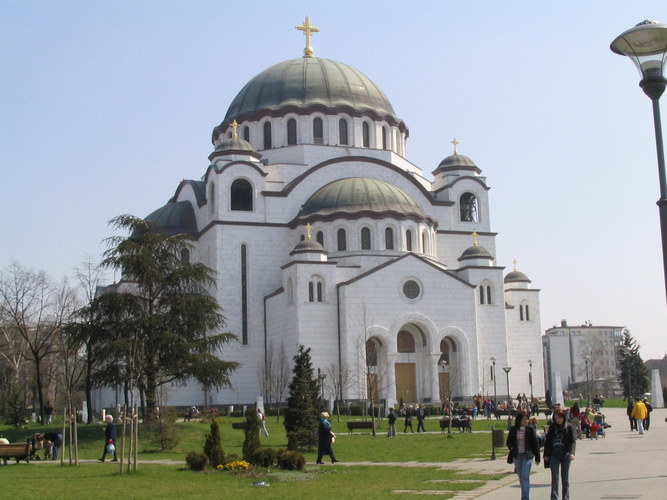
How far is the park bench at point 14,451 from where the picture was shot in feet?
69.2

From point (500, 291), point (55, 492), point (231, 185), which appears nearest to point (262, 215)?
point (231, 185)

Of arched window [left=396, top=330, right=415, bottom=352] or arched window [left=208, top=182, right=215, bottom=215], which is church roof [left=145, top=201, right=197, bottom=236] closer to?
arched window [left=208, top=182, right=215, bottom=215]

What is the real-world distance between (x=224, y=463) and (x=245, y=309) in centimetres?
2922

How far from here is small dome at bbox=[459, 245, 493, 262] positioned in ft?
162

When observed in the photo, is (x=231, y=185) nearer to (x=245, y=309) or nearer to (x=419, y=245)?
(x=245, y=309)

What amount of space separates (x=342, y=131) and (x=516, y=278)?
13.4 m

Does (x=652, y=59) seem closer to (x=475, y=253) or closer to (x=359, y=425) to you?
(x=359, y=425)

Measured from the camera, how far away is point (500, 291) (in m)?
49.5

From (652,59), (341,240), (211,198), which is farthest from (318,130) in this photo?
(652,59)

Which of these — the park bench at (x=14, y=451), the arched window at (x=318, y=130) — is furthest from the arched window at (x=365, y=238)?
the park bench at (x=14, y=451)

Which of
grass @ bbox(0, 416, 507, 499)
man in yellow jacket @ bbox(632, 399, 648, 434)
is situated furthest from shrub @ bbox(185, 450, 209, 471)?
man in yellow jacket @ bbox(632, 399, 648, 434)

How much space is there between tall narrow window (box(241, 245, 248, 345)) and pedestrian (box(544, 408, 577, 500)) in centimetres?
→ 3604

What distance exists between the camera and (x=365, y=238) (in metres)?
48.1

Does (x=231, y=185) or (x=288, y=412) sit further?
(x=231, y=185)
